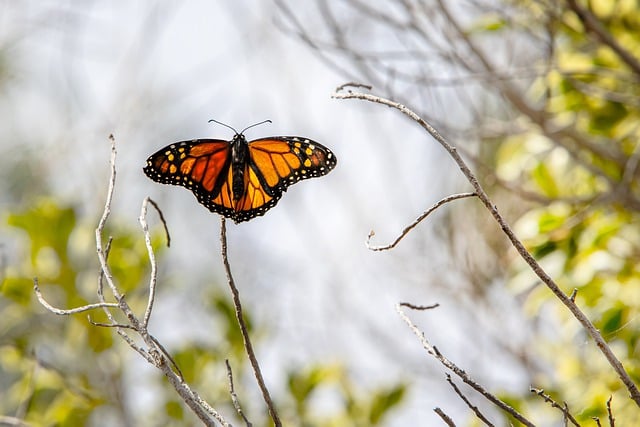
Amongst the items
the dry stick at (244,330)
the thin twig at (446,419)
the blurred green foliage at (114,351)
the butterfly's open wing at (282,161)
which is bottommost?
the thin twig at (446,419)

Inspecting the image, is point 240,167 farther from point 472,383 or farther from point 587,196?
point 587,196

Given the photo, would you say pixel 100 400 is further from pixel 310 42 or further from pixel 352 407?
pixel 310 42

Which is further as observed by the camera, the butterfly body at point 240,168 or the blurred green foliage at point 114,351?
the blurred green foliage at point 114,351

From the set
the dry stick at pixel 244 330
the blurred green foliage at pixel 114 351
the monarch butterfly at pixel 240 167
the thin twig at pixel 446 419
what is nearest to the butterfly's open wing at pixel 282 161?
the monarch butterfly at pixel 240 167

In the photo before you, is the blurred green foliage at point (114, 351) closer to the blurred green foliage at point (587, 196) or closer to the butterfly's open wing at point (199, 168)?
the blurred green foliage at point (587, 196)

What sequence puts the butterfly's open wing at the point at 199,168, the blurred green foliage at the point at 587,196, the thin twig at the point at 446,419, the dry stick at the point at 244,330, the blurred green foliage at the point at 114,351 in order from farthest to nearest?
the blurred green foliage at the point at 114,351 → the blurred green foliage at the point at 587,196 → the butterfly's open wing at the point at 199,168 → the dry stick at the point at 244,330 → the thin twig at the point at 446,419

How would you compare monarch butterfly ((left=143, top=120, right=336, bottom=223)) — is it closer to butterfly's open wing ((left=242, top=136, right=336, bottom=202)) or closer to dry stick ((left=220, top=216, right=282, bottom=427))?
butterfly's open wing ((left=242, top=136, right=336, bottom=202))

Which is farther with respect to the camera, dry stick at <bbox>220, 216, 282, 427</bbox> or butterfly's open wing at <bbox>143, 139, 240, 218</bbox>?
butterfly's open wing at <bbox>143, 139, 240, 218</bbox>

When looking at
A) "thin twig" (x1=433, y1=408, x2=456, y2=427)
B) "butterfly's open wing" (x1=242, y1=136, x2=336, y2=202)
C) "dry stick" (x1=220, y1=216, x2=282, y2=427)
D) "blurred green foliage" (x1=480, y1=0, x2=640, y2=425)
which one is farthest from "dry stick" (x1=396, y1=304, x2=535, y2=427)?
"blurred green foliage" (x1=480, y1=0, x2=640, y2=425)

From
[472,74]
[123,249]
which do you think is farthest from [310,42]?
[123,249]
